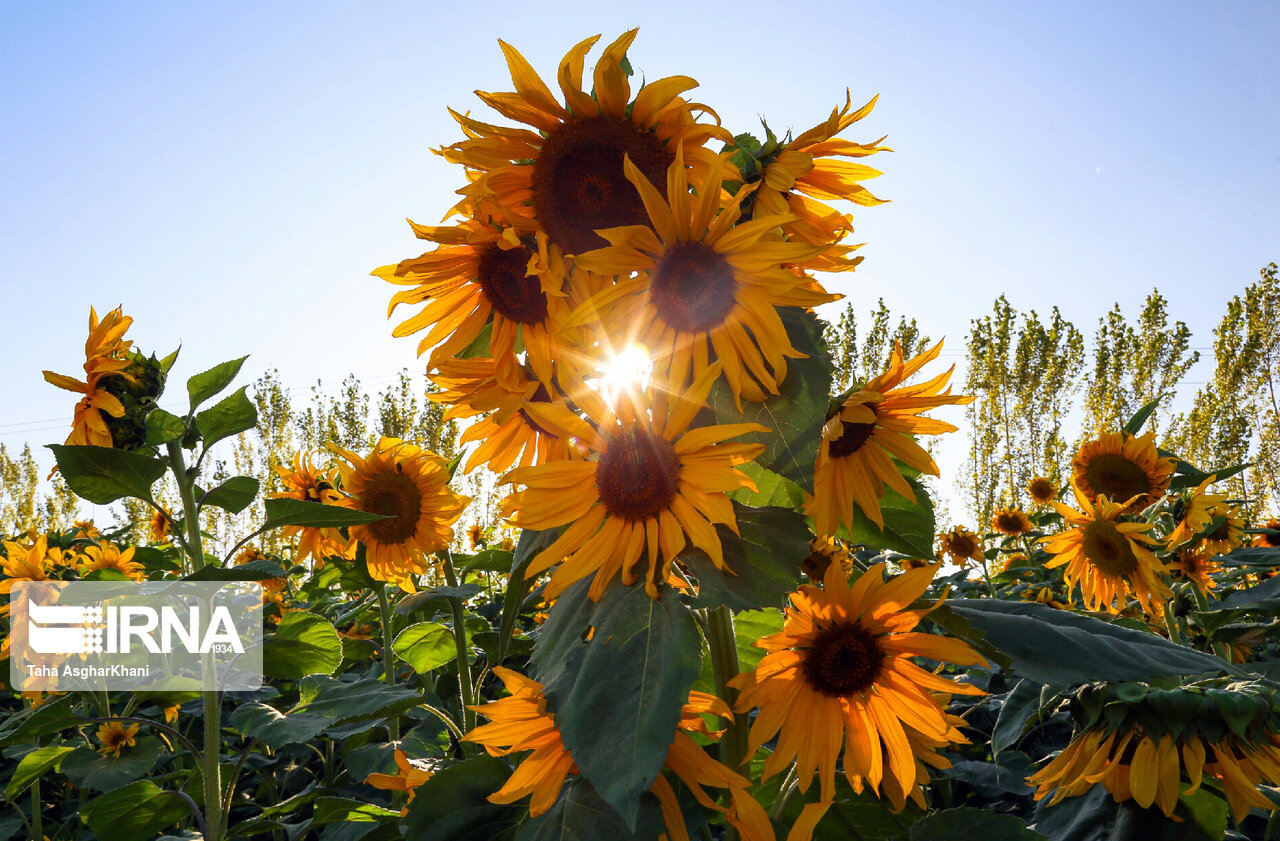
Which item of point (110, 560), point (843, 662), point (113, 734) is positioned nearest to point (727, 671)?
point (843, 662)

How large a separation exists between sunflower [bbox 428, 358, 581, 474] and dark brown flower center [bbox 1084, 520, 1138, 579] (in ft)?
5.93

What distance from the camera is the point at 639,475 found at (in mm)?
883

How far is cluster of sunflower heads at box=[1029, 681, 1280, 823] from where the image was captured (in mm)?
1157

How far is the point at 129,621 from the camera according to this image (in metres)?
2.78

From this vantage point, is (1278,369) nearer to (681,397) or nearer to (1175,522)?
(1175,522)

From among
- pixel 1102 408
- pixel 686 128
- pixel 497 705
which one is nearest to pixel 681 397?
pixel 686 128

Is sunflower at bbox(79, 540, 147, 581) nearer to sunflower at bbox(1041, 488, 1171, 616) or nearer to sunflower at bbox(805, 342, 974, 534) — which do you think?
sunflower at bbox(805, 342, 974, 534)

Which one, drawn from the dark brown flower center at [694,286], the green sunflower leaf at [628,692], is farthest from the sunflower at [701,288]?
the green sunflower leaf at [628,692]

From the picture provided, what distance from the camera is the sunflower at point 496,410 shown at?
1.05 m

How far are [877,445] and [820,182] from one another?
1.21 ft

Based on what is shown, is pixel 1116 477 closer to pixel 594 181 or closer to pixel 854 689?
pixel 854 689

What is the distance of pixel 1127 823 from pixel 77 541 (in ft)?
22.0

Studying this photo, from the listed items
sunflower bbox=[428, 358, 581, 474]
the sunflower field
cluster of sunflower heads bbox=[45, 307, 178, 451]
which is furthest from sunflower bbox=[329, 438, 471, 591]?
sunflower bbox=[428, 358, 581, 474]

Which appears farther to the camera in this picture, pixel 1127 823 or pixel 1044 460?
pixel 1044 460
